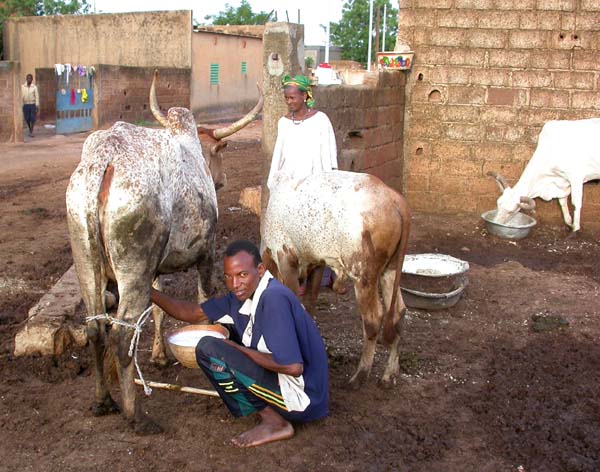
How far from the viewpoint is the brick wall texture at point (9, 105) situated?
51.3ft

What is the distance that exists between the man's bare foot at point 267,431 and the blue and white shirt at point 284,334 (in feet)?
0.36

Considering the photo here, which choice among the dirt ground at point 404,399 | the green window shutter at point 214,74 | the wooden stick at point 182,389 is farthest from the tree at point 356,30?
the wooden stick at point 182,389

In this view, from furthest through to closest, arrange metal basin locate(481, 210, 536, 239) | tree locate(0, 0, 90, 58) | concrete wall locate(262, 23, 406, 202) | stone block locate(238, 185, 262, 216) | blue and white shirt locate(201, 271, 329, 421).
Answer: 1. tree locate(0, 0, 90, 58)
2. stone block locate(238, 185, 262, 216)
3. metal basin locate(481, 210, 536, 239)
4. concrete wall locate(262, 23, 406, 202)
5. blue and white shirt locate(201, 271, 329, 421)

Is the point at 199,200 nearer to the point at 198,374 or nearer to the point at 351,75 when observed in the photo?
the point at 198,374

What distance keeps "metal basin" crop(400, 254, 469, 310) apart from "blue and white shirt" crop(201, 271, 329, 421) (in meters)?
2.31

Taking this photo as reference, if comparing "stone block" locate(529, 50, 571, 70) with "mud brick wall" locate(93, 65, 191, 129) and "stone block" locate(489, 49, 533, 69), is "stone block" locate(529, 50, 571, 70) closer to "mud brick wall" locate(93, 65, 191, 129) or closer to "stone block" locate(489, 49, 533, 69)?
"stone block" locate(489, 49, 533, 69)

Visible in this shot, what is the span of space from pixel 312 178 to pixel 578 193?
562 centimetres

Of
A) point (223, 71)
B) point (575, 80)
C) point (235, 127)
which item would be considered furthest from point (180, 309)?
point (223, 71)

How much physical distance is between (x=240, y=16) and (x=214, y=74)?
2061 cm

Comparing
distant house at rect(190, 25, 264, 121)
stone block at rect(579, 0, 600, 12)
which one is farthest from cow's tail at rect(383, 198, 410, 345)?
distant house at rect(190, 25, 264, 121)

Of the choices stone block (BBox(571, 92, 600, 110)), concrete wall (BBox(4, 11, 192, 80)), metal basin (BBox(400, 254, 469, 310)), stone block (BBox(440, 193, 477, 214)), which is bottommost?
metal basin (BBox(400, 254, 469, 310))

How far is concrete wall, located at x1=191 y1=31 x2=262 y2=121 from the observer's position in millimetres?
23875

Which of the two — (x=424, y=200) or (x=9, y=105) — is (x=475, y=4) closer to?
(x=424, y=200)

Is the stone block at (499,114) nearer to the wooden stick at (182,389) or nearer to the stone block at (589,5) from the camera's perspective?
the stone block at (589,5)
